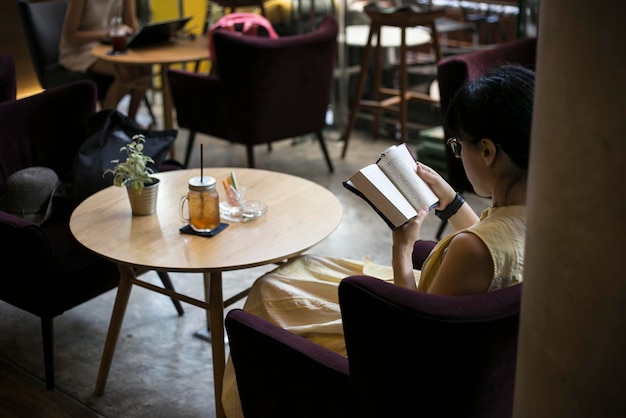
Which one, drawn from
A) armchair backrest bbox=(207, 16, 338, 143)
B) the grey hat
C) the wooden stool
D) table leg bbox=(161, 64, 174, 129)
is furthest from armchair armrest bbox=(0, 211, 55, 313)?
the wooden stool

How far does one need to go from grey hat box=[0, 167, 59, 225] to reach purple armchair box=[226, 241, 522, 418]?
144 cm

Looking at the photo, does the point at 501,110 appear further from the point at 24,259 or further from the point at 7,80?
the point at 7,80

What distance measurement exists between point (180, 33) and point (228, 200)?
107 inches

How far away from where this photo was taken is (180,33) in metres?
5.03

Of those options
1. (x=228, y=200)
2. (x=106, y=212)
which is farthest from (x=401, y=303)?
(x=106, y=212)

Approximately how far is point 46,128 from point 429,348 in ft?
6.84

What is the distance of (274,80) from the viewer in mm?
4160

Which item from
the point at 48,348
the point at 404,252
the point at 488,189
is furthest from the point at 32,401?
the point at 488,189

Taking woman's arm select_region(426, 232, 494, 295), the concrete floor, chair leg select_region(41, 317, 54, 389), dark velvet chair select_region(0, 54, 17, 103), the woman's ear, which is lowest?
the concrete floor

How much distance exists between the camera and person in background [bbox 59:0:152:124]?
489cm

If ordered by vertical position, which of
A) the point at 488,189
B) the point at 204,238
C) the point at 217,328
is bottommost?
the point at 217,328

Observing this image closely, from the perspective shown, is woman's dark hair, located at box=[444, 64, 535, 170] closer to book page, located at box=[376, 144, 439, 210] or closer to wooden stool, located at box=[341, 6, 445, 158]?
book page, located at box=[376, 144, 439, 210]

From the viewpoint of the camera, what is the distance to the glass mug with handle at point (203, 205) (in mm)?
2408

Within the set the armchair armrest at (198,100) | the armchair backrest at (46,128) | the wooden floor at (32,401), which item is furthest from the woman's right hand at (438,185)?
the armchair armrest at (198,100)
